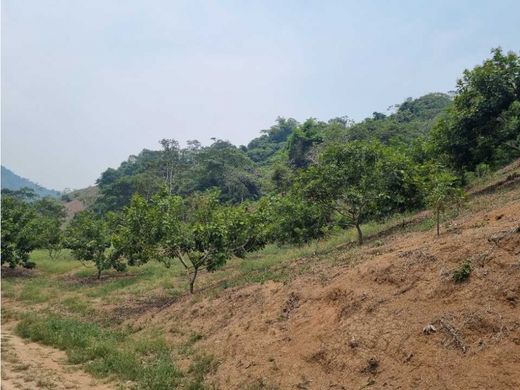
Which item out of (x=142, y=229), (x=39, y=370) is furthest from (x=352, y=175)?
(x=39, y=370)

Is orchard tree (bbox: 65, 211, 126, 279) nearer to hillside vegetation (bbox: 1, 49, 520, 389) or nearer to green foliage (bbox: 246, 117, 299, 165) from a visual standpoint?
hillside vegetation (bbox: 1, 49, 520, 389)

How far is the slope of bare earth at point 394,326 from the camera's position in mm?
5688

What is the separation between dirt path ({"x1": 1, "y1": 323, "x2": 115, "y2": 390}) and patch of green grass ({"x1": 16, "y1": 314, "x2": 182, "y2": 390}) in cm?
28

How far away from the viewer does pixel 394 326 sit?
6.78 m

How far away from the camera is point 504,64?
17625 millimetres

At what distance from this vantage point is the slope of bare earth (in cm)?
569

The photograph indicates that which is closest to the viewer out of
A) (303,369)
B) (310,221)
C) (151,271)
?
(303,369)

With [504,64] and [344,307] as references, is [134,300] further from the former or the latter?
[504,64]

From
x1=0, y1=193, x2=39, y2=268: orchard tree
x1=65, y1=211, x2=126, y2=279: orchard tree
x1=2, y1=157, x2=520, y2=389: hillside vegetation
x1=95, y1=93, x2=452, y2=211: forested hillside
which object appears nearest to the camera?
x1=2, y1=157, x2=520, y2=389: hillside vegetation

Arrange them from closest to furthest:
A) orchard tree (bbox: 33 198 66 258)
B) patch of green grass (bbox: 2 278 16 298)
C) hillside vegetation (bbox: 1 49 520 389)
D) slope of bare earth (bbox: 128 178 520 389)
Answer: slope of bare earth (bbox: 128 178 520 389) → hillside vegetation (bbox: 1 49 520 389) → patch of green grass (bbox: 2 278 16 298) → orchard tree (bbox: 33 198 66 258)

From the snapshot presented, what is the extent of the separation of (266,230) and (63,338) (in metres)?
8.13

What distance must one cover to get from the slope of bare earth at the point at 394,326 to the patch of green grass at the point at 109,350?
3.36ft

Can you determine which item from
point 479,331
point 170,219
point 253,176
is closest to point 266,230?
point 170,219

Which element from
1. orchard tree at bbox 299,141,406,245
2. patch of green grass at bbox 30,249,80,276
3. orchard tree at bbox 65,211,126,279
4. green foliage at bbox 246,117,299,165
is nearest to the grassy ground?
patch of green grass at bbox 30,249,80,276
